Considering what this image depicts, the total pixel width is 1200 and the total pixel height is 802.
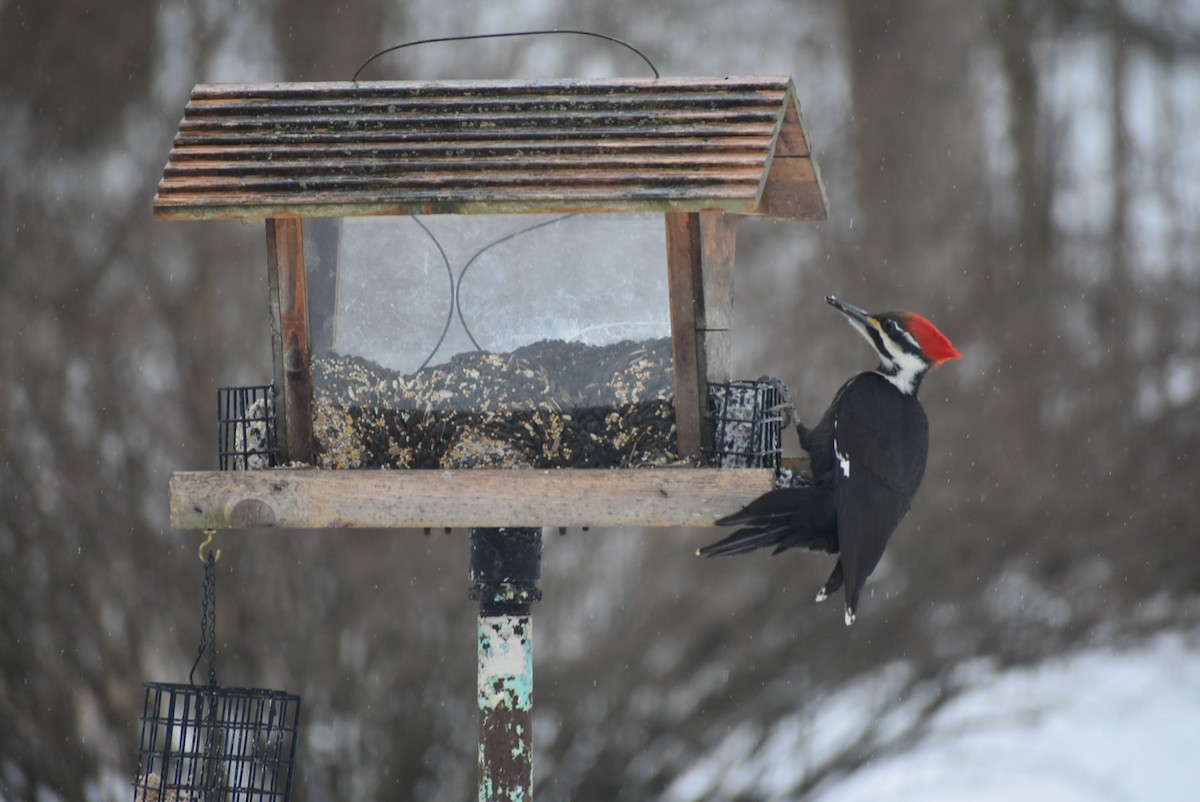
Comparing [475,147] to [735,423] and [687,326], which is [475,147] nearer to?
[687,326]

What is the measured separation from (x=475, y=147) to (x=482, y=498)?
605mm

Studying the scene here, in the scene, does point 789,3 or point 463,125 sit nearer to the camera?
point 463,125

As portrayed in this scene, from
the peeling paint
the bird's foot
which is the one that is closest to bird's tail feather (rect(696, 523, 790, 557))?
the bird's foot

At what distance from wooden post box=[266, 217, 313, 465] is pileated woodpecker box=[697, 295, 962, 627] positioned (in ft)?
2.63

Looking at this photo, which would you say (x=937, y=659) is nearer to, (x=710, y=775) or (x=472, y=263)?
(x=710, y=775)

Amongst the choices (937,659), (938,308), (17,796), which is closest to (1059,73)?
(938,308)

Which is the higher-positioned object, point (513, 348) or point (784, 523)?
point (513, 348)

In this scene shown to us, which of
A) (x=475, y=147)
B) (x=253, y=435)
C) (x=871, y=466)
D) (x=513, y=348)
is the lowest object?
(x=871, y=466)

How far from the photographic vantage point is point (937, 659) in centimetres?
503

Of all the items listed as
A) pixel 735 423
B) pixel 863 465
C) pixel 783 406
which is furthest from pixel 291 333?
pixel 863 465

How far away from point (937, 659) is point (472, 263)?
2.92m

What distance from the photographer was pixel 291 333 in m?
2.79

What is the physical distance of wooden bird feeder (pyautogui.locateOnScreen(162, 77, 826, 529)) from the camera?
8.28 ft

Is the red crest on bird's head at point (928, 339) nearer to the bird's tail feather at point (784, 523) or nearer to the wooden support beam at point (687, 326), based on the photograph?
the bird's tail feather at point (784, 523)
